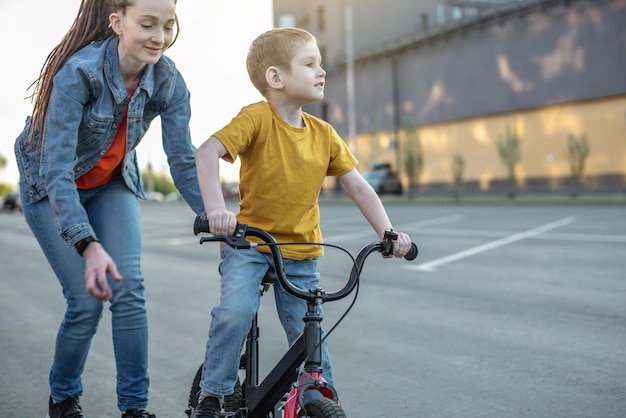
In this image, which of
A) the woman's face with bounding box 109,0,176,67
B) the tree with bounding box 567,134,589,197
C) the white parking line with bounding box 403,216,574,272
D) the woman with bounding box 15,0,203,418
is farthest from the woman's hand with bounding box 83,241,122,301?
the tree with bounding box 567,134,589,197

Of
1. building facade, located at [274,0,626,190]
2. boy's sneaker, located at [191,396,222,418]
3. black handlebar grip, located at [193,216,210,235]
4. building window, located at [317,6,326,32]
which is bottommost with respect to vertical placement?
boy's sneaker, located at [191,396,222,418]

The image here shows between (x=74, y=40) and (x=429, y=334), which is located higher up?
(x=74, y=40)

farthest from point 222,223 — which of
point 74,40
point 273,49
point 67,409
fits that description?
point 67,409

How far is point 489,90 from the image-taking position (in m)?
37.4

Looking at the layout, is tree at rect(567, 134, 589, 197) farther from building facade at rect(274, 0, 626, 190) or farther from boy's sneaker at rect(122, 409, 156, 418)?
boy's sneaker at rect(122, 409, 156, 418)

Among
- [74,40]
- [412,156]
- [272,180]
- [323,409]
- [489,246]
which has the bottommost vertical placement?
[489,246]

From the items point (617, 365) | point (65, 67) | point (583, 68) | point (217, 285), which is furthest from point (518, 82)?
point (65, 67)

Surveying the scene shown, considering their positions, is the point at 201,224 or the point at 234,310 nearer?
the point at 201,224

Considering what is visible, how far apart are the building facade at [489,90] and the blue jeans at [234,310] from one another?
88.7 feet

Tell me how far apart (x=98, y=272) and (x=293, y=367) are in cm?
76

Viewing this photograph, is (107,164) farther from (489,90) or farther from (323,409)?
(489,90)

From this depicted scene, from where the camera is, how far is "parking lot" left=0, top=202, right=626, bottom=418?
4.10 meters

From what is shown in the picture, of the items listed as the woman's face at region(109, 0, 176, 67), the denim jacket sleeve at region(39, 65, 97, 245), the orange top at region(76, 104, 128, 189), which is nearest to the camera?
the denim jacket sleeve at region(39, 65, 97, 245)

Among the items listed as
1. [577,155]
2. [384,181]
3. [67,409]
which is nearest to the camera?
[67,409]
